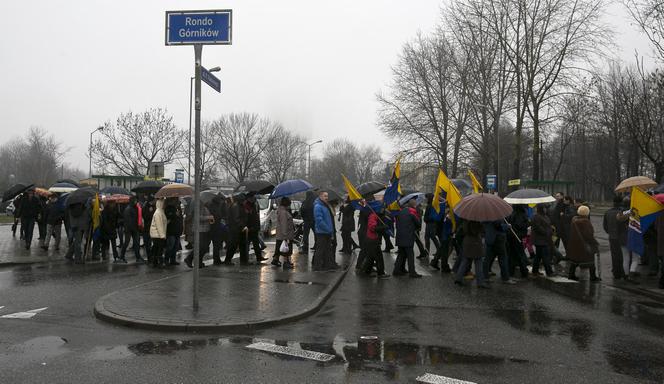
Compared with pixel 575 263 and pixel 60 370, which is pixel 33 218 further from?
pixel 575 263

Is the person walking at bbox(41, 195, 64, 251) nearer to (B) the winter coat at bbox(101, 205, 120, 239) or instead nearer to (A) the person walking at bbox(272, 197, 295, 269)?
(B) the winter coat at bbox(101, 205, 120, 239)

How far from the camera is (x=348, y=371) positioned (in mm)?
5344

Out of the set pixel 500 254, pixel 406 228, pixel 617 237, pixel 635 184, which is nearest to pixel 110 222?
pixel 406 228

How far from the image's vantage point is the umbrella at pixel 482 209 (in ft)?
32.7

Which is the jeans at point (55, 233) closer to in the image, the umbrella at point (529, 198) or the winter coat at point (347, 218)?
the winter coat at point (347, 218)

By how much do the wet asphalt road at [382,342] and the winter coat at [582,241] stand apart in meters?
1.36

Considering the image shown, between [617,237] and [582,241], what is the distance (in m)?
1.16

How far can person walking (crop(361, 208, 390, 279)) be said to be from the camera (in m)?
11.5

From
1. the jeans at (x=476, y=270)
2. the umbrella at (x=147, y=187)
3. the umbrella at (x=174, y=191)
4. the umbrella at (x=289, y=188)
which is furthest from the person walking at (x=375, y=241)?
the umbrella at (x=147, y=187)

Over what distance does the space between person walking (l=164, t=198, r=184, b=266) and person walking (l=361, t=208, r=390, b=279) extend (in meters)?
4.43

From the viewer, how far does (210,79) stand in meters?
7.83

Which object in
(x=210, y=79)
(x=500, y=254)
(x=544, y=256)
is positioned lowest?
(x=544, y=256)

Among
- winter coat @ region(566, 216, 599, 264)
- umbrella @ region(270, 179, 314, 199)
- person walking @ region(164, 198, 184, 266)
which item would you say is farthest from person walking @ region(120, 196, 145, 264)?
winter coat @ region(566, 216, 599, 264)

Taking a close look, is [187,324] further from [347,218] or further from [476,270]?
[347,218]
